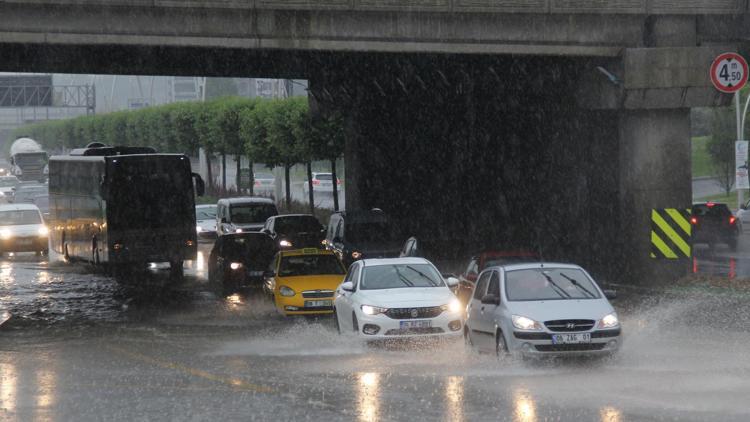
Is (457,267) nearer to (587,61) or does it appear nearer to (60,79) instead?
(587,61)

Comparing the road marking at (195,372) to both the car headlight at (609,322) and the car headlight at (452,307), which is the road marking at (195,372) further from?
the car headlight at (609,322)

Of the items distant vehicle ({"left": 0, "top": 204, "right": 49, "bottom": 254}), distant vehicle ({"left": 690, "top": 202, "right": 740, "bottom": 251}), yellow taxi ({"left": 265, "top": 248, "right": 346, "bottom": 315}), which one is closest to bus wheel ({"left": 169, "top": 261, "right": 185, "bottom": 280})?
distant vehicle ({"left": 0, "top": 204, "right": 49, "bottom": 254})

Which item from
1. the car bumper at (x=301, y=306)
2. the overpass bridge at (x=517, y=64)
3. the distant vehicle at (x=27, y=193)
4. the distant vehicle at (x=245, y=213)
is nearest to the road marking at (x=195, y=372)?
the car bumper at (x=301, y=306)

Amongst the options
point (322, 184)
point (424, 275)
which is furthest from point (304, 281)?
point (322, 184)

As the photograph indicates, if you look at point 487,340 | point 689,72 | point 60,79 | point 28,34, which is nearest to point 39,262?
point 28,34

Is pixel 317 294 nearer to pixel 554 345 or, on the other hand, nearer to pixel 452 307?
pixel 452 307

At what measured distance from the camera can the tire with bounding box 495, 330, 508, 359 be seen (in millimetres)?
15654

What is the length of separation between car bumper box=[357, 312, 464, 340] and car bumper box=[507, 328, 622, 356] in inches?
106

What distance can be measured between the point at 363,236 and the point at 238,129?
110 feet

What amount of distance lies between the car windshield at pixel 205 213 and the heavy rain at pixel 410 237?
0.31 ft

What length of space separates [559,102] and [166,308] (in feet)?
40.0

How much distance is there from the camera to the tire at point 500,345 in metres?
15.7

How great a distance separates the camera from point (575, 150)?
34094mm

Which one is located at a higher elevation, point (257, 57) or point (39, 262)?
point (257, 57)
